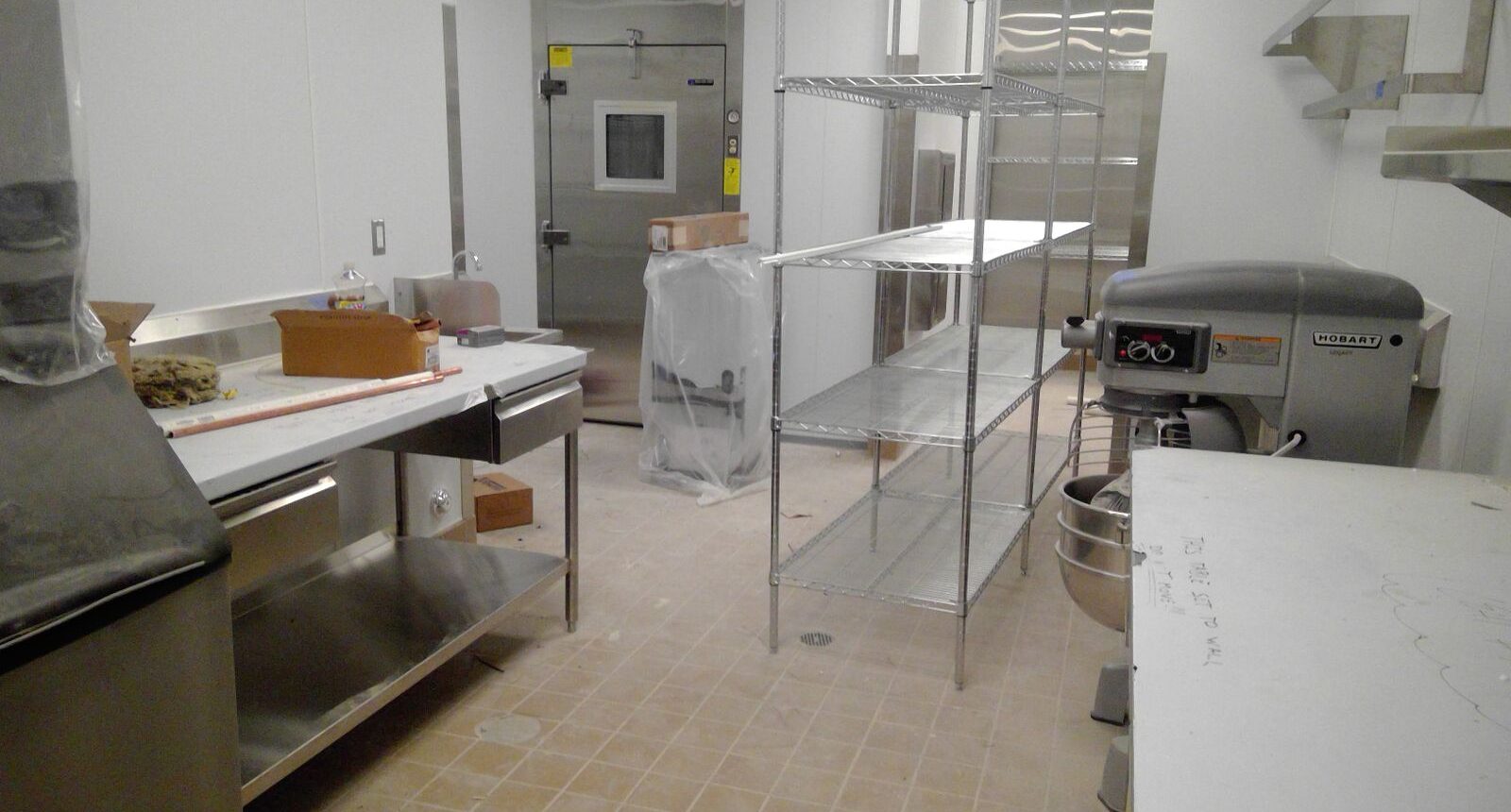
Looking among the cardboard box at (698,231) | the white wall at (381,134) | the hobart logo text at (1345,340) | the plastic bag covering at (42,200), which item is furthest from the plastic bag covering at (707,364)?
the plastic bag covering at (42,200)

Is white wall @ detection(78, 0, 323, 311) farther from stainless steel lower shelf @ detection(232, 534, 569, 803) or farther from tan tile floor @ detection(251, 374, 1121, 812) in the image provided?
tan tile floor @ detection(251, 374, 1121, 812)

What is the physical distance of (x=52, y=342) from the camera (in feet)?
4.55

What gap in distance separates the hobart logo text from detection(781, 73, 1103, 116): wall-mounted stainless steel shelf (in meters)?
0.94

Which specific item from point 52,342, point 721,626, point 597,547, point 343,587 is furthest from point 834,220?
point 52,342

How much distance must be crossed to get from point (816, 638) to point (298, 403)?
1.58 metres

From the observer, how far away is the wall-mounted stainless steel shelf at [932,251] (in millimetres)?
2682

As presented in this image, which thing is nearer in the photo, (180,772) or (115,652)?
(115,652)

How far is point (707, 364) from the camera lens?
4.39 m

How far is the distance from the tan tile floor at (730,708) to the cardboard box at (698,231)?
1.23 metres

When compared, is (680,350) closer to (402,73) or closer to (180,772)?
(402,73)

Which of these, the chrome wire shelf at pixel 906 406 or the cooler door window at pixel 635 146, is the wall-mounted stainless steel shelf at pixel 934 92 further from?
the cooler door window at pixel 635 146

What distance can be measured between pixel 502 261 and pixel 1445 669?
4722mm

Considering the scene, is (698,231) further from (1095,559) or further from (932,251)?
(1095,559)

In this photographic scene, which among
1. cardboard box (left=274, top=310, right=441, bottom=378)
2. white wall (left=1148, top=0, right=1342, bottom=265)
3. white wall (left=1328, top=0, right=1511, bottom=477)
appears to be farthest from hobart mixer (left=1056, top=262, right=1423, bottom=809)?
white wall (left=1148, top=0, right=1342, bottom=265)
